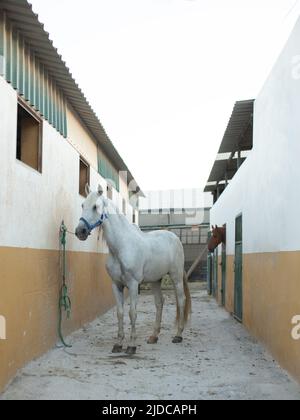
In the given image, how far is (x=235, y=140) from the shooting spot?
10164mm

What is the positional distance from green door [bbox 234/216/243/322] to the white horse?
170 centimetres

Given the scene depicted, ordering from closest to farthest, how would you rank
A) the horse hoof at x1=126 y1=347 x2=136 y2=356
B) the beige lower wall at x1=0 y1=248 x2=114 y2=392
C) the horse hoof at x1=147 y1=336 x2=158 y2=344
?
1. the beige lower wall at x1=0 y1=248 x2=114 y2=392
2. the horse hoof at x1=126 y1=347 x2=136 y2=356
3. the horse hoof at x1=147 y1=336 x2=158 y2=344

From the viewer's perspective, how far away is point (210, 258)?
16219 mm

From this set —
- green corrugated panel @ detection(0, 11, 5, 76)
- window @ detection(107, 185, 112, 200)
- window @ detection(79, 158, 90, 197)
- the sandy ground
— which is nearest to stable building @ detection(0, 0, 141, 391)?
green corrugated panel @ detection(0, 11, 5, 76)

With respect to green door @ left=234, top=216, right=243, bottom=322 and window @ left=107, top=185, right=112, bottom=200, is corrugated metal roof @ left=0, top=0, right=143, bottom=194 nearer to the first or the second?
window @ left=107, top=185, right=112, bottom=200

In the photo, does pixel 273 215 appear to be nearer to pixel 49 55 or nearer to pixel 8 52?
pixel 49 55

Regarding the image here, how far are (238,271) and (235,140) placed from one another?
3.06m

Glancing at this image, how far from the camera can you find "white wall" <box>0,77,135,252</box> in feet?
13.9

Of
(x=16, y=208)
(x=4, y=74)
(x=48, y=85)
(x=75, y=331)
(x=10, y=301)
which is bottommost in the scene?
(x=75, y=331)

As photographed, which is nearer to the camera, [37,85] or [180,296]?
[37,85]

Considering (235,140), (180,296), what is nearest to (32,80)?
(180,296)

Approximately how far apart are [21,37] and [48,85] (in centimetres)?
107

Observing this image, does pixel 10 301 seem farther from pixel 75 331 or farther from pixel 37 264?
pixel 75 331

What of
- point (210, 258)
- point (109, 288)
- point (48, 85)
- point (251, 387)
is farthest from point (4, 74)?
point (210, 258)
